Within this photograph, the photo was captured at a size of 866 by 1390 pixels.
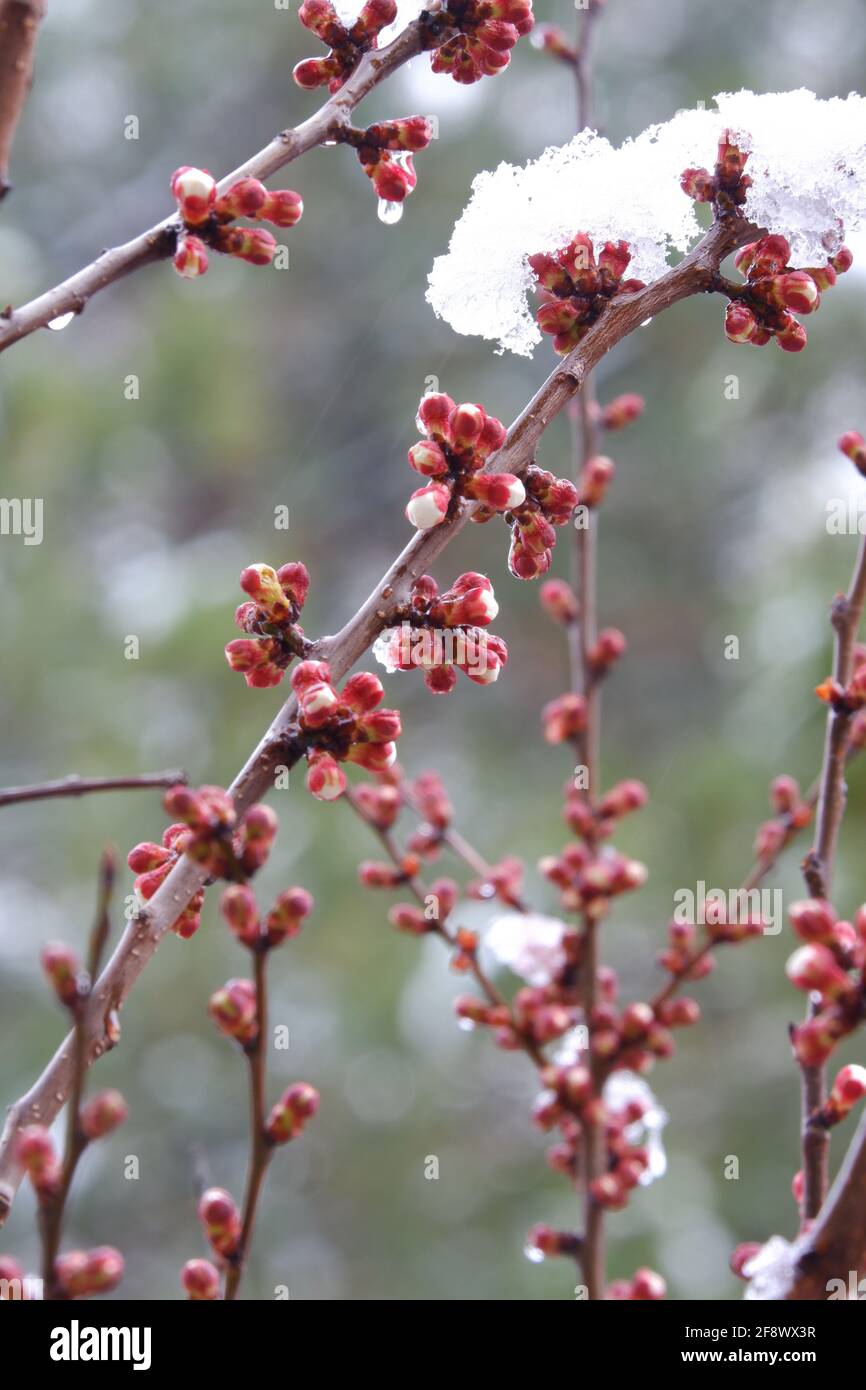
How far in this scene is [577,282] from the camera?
2.52ft

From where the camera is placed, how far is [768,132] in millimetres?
768

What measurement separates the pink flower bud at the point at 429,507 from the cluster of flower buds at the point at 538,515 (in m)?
0.05

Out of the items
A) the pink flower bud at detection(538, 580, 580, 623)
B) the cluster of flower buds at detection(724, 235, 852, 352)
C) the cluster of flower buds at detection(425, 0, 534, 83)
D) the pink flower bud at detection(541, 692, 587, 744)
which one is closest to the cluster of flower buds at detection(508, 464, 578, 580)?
the cluster of flower buds at detection(724, 235, 852, 352)

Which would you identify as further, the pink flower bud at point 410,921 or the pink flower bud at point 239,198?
the pink flower bud at point 410,921

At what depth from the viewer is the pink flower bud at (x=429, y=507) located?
0.69 metres

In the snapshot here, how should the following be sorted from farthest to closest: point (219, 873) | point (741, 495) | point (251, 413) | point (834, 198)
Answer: point (741, 495), point (251, 413), point (834, 198), point (219, 873)

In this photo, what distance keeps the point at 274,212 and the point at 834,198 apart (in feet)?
1.06

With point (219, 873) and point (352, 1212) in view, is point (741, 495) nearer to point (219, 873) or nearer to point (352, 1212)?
point (352, 1212)

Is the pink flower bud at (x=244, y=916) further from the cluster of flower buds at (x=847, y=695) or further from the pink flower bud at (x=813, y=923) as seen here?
the cluster of flower buds at (x=847, y=695)

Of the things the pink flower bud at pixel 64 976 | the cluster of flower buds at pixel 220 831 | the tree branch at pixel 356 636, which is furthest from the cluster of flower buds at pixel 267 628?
the pink flower bud at pixel 64 976

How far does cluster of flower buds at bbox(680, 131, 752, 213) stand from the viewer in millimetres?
758

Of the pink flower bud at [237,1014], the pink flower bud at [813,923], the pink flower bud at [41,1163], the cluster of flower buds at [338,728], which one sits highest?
the cluster of flower buds at [338,728]

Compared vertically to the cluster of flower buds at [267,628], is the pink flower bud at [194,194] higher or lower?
higher
